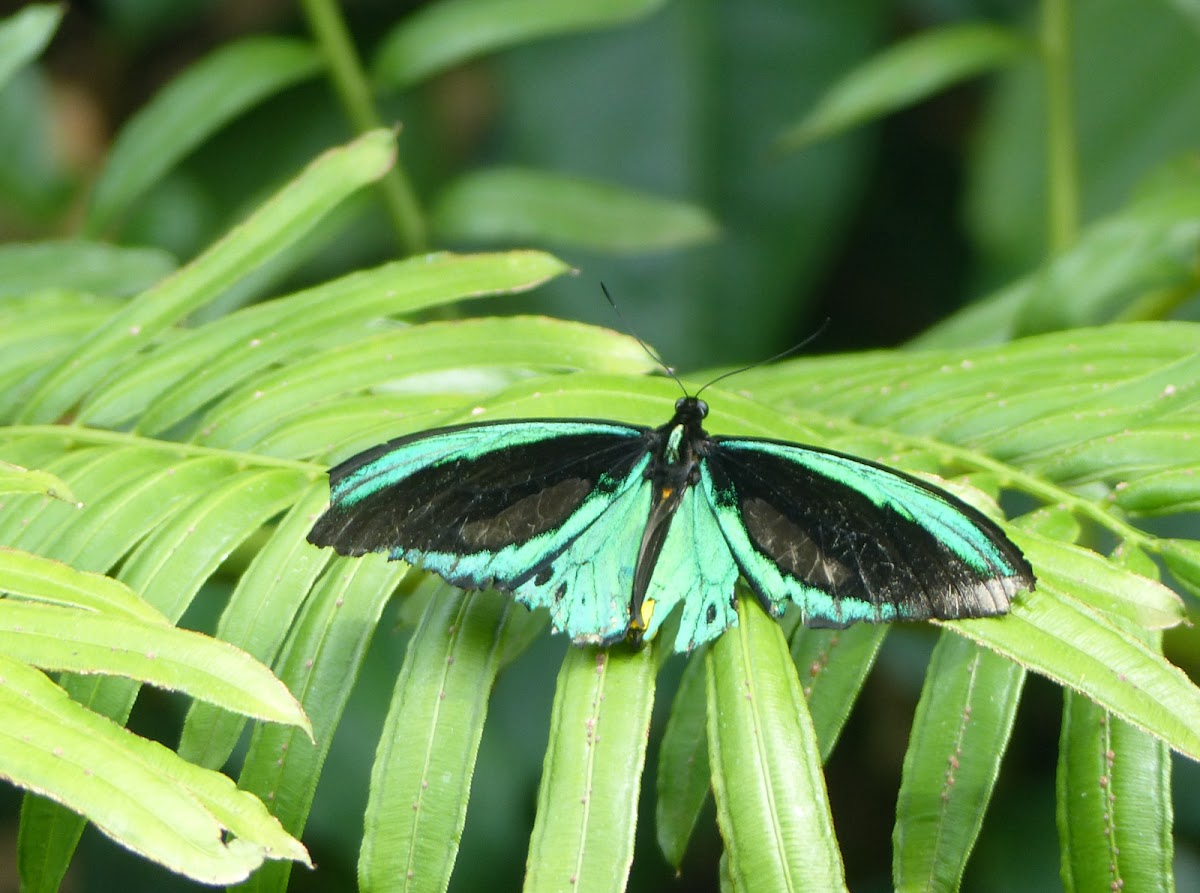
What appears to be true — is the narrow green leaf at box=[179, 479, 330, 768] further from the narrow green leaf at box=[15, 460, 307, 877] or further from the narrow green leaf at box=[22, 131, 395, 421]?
the narrow green leaf at box=[22, 131, 395, 421]

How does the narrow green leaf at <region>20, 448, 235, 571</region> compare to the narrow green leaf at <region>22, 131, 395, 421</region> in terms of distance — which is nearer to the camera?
the narrow green leaf at <region>20, 448, 235, 571</region>

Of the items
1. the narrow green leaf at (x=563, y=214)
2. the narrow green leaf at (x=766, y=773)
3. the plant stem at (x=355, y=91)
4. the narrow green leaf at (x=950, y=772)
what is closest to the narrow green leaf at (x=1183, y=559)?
the narrow green leaf at (x=950, y=772)

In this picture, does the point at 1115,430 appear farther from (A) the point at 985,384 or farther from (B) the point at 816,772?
(B) the point at 816,772

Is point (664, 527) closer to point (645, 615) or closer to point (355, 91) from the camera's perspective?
point (645, 615)

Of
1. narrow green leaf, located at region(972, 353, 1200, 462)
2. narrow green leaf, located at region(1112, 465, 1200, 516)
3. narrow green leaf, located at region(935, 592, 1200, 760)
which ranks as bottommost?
narrow green leaf, located at region(935, 592, 1200, 760)

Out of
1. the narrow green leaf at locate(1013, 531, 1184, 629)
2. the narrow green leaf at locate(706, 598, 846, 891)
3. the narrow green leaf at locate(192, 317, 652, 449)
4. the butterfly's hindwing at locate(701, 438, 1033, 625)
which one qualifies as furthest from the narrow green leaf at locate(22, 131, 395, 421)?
the narrow green leaf at locate(1013, 531, 1184, 629)

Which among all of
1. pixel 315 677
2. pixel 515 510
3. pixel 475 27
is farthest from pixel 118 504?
pixel 475 27

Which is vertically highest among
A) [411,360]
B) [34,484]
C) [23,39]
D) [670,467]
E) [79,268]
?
[23,39]
